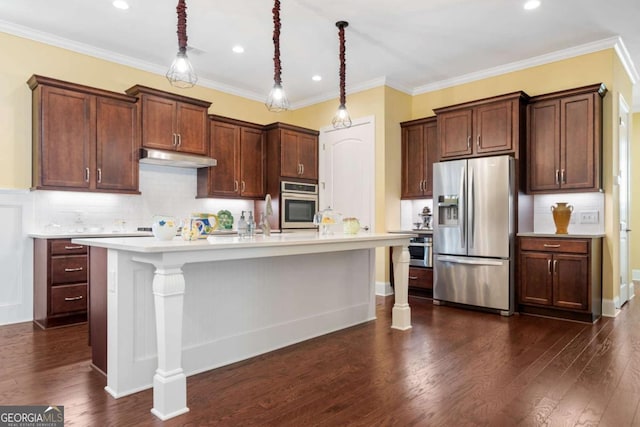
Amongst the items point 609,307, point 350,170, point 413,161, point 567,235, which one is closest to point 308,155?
point 350,170

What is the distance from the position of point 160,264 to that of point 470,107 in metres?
4.05

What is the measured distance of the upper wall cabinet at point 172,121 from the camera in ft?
14.9

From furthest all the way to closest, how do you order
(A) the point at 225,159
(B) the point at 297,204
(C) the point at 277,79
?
1. (B) the point at 297,204
2. (A) the point at 225,159
3. (C) the point at 277,79

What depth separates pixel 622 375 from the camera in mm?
2625

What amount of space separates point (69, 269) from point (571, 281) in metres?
4.96

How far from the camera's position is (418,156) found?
552cm

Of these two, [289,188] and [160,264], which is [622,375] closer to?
[160,264]

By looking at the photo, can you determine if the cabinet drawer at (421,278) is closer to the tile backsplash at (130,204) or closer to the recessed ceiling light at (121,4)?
the tile backsplash at (130,204)

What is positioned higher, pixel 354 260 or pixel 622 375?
pixel 354 260

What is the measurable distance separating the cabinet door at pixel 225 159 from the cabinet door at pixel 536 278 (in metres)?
3.71

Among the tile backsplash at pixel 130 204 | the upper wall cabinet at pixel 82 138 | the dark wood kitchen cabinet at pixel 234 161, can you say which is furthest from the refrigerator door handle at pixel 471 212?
the upper wall cabinet at pixel 82 138

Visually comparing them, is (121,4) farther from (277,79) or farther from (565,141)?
(565,141)

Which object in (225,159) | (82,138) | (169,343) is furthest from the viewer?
(225,159)

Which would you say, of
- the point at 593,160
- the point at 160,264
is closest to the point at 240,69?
the point at 160,264
